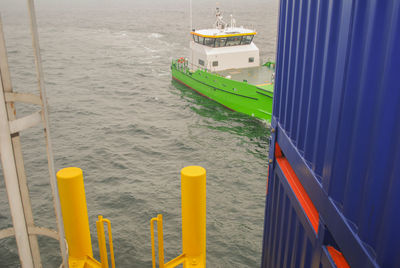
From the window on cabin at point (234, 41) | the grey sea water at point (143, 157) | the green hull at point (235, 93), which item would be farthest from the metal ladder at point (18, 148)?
the window on cabin at point (234, 41)

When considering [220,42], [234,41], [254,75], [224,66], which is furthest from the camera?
[234,41]

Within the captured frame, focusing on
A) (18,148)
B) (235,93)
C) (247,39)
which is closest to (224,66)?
(247,39)

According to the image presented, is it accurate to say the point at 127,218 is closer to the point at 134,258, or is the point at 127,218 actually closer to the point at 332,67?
the point at 134,258

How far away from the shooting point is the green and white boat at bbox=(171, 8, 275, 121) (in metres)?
17.0

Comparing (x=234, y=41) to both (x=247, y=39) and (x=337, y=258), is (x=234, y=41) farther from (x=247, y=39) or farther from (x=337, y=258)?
(x=337, y=258)

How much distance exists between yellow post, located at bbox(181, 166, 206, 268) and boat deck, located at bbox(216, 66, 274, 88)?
12.0 m

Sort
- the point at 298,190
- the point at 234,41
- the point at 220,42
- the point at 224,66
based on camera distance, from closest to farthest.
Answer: the point at 298,190 < the point at 220,42 < the point at 224,66 < the point at 234,41

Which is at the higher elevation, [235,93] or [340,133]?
[340,133]

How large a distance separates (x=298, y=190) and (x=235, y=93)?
12699 millimetres

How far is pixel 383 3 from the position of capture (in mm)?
2205

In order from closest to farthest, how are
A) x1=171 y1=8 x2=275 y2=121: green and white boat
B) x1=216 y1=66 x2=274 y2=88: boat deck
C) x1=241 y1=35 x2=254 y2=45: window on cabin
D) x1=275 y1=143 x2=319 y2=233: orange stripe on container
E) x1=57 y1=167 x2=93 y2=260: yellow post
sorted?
x1=275 y1=143 x2=319 y2=233: orange stripe on container
x1=57 y1=167 x2=93 y2=260: yellow post
x1=216 y1=66 x2=274 y2=88: boat deck
x1=171 y1=8 x2=275 y2=121: green and white boat
x1=241 y1=35 x2=254 y2=45: window on cabin

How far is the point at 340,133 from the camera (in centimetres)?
278

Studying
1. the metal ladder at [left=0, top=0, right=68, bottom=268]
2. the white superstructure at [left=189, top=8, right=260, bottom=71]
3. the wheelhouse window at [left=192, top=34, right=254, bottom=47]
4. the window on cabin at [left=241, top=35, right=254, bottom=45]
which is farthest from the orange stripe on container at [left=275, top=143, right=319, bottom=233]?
the window on cabin at [left=241, top=35, right=254, bottom=45]

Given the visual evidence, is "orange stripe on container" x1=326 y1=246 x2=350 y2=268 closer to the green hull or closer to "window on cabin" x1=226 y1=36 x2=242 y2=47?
the green hull
